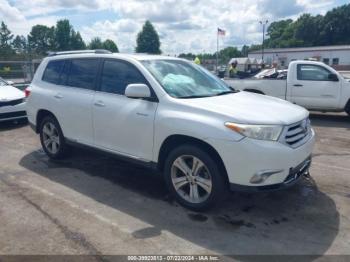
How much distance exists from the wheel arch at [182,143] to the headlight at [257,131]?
379mm

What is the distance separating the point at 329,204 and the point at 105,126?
3.12 m

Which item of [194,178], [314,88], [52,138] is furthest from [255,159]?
[314,88]

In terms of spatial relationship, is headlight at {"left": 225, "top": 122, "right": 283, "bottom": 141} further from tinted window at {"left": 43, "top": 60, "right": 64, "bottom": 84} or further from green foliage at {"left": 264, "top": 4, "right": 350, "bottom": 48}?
green foliage at {"left": 264, "top": 4, "right": 350, "bottom": 48}

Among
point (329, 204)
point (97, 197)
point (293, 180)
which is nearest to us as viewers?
point (293, 180)

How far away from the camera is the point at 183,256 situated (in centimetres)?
346

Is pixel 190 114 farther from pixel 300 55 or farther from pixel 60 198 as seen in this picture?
pixel 300 55

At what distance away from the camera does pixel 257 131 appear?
12.7 ft

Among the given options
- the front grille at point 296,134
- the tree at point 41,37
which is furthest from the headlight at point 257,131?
the tree at point 41,37

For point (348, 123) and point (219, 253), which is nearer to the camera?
point (219, 253)

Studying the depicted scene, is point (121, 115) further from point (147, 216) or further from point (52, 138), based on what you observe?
point (52, 138)

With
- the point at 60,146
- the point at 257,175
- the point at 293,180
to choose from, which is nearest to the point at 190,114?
the point at 257,175

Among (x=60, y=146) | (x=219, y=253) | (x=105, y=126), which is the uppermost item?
(x=105, y=126)

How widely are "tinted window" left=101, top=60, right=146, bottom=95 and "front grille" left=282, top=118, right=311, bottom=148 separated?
191cm

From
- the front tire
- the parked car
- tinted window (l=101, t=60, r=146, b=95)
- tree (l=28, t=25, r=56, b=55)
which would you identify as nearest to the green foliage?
tree (l=28, t=25, r=56, b=55)
